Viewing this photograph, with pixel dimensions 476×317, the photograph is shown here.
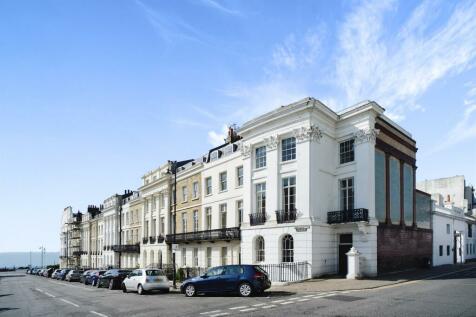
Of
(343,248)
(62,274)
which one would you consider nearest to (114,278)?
(343,248)

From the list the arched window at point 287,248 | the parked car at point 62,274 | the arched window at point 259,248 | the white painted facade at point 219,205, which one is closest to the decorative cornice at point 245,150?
the white painted facade at point 219,205

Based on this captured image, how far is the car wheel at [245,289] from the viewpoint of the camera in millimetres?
17531

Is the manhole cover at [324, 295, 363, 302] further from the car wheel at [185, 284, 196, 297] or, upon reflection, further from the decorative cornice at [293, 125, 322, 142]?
the decorative cornice at [293, 125, 322, 142]

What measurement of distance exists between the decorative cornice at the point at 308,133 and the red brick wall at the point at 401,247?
6.97 m

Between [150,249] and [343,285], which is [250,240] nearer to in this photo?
[343,285]

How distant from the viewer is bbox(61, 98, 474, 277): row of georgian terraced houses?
2552 cm

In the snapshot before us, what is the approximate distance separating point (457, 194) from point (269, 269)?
129 feet

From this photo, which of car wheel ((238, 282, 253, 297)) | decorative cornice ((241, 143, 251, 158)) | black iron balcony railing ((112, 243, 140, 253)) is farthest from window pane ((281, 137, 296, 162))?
black iron balcony railing ((112, 243, 140, 253))

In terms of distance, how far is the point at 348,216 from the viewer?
2556 cm

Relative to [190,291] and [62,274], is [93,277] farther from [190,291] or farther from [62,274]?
[190,291]

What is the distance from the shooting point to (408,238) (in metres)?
30.8

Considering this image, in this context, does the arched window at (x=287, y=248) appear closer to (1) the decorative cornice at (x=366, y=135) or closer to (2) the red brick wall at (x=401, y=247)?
(2) the red brick wall at (x=401, y=247)

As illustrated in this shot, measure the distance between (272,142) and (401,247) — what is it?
1182cm

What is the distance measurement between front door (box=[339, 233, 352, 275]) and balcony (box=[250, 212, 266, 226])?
205 inches
